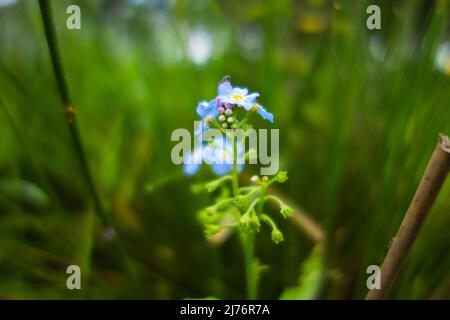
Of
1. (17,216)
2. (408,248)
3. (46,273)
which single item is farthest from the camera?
(17,216)

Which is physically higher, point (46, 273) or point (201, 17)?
point (201, 17)

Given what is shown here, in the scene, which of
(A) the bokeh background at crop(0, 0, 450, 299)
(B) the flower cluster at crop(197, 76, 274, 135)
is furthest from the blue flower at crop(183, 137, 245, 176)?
(A) the bokeh background at crop(0, 0, 450, 299)

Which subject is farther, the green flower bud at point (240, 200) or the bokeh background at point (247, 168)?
the bokeh background at point (247, 168)

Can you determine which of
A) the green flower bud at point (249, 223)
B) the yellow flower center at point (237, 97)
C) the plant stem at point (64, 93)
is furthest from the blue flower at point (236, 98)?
the plant stem at point (64, 93)

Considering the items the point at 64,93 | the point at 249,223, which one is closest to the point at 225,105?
the point at 249,223

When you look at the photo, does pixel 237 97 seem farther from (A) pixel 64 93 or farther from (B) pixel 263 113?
(A) pixel 64 93

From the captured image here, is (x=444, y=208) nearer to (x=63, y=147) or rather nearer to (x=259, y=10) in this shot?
(x=259, y=10)

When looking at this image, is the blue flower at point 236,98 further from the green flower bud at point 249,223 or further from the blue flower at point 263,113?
the green flower bud at point 249,223
